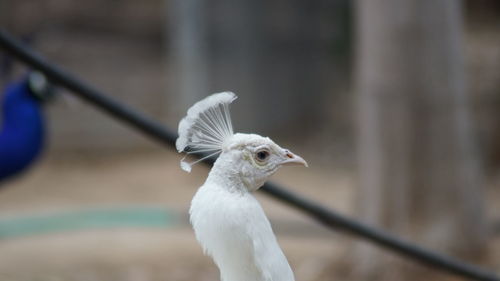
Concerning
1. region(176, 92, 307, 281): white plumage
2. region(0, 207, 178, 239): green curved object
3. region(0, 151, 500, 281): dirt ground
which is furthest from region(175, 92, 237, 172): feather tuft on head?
region(0, 207, 178, 239): green curved object

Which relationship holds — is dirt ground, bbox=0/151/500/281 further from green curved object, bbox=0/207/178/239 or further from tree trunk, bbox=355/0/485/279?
tree trunk, bbox=355/0/485/279

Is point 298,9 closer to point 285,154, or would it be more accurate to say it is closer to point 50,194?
point 50,194

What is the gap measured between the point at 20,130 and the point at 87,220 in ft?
3.69

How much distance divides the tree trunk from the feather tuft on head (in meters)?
2.47

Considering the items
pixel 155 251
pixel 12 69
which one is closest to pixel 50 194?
pixel 12 69

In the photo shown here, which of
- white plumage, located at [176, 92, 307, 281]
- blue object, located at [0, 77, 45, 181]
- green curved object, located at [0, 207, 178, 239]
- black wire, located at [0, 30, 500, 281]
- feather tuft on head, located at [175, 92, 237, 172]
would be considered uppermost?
feather tuft on head, located at [175, 92, 237, 172]

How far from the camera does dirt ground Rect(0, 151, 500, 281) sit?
3.87 metres

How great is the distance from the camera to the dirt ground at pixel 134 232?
152 inches

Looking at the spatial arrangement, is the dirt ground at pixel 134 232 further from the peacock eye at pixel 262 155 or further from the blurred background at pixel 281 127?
the peacock eye at pixel 262 155

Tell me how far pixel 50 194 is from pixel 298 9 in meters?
3.39

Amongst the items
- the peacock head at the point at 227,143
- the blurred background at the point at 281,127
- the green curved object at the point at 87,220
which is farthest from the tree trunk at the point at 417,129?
the peacock head at the point at 227,143

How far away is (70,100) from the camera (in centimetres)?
461

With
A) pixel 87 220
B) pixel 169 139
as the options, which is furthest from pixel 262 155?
pixel 87 220

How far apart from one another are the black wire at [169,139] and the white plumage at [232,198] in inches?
41.0
